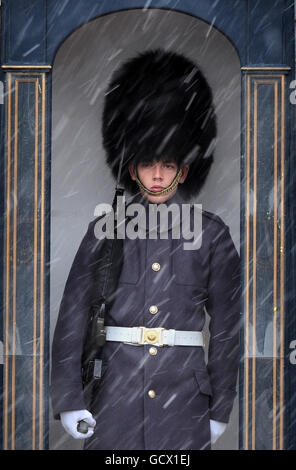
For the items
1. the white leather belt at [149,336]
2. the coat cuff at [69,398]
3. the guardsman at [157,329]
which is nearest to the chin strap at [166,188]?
the guardsman at [157,329]

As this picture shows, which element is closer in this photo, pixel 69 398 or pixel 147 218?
pixel 69 398

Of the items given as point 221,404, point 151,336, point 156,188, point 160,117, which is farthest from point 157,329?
point 160,117

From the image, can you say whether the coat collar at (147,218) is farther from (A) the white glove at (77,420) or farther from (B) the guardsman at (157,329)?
(A) the white glove at (77,420)

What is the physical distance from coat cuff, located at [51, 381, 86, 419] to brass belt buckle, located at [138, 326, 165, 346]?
368 millimetres

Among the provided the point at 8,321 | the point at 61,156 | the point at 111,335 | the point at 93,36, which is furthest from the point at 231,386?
the point at 93,36

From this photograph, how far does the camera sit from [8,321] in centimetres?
445

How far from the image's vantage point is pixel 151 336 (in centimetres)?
402

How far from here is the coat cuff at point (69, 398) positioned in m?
3.99

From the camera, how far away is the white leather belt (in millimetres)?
4016

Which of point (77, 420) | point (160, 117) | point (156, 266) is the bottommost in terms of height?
point (77, 420)

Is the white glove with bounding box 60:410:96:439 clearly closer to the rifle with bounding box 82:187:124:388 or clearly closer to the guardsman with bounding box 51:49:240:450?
the guardsman with bounding box 51:49:240:450

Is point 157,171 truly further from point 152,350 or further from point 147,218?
point 152,350

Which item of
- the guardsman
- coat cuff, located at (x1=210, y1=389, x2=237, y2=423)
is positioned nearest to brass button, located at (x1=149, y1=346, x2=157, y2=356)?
the guardsman

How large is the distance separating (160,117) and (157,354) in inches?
47.2
